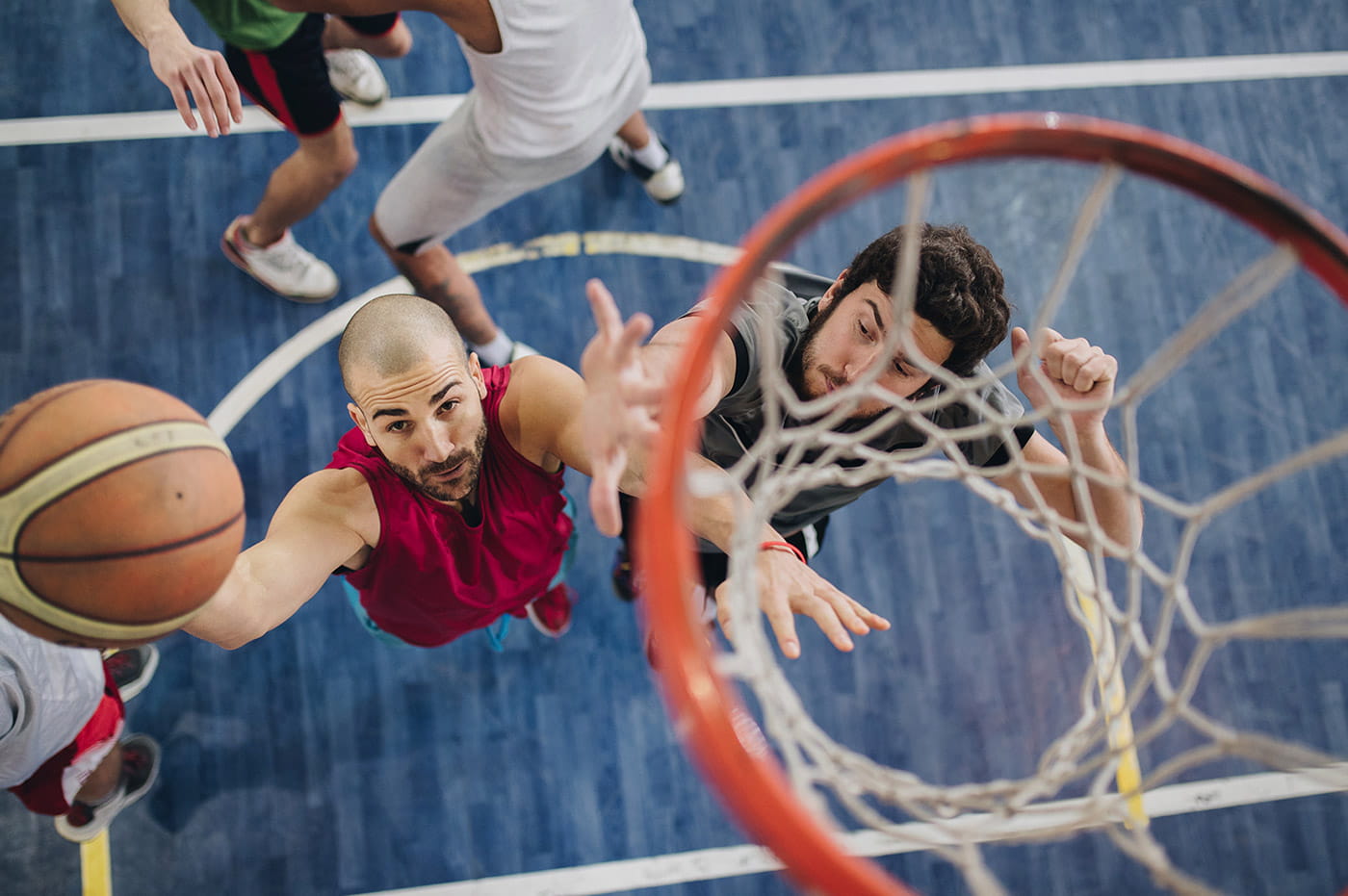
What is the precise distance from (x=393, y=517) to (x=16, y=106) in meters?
2.63

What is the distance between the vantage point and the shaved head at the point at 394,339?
6.70 feet

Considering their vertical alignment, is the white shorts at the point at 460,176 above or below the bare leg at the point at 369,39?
below

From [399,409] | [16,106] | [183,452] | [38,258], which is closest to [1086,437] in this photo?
[399,409]

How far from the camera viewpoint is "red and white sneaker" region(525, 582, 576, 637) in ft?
9.63

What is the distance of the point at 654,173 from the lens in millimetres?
3295

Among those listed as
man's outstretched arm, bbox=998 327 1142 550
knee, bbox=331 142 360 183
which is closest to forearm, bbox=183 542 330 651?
knee, bbox=331 142 360 183

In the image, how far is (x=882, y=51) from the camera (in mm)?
3592

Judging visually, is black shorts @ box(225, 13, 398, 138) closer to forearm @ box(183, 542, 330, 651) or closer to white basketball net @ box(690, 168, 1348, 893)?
forearm @ box(183, 542, 330, 651)

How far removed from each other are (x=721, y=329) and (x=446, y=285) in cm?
189

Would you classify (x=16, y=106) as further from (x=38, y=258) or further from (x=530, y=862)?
(x=530, y=862)

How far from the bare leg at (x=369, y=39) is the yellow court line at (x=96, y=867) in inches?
111

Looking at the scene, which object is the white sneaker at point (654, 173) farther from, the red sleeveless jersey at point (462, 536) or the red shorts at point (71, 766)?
the red shorts at point (71, 766)

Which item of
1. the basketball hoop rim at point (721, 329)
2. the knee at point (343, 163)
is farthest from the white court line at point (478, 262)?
the basketball hoop rim at point (721, 329)

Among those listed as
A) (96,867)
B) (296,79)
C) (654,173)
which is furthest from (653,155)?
(96,867)
